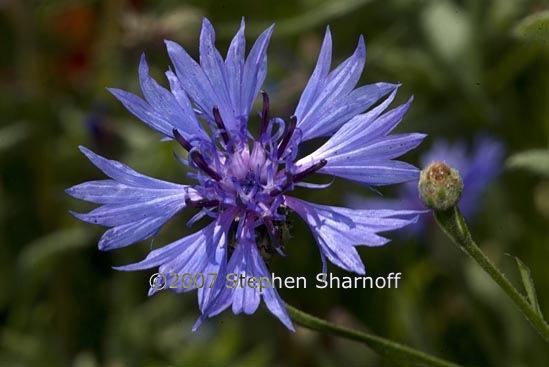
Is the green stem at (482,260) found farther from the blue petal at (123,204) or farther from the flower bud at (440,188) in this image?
the blue petal at (123,204)

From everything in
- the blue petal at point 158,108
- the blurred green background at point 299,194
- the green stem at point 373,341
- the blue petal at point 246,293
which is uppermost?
the blue petal at point 158,108

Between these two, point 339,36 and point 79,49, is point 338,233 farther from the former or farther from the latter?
point 79,49

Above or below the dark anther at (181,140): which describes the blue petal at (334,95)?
above

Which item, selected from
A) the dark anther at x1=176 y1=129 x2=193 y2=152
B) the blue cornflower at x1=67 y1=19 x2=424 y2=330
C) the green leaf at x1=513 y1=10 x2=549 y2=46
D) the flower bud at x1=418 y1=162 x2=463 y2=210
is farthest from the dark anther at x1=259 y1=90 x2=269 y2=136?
the green leaf at x1=513 y1=10 x2=549 y2=46

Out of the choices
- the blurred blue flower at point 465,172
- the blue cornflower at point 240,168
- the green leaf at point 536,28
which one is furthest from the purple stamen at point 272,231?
the blurred blue flower at point 465,172

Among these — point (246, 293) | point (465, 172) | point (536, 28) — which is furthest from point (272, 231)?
point (465, 172)

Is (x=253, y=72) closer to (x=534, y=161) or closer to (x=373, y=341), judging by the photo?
(x=373, y=341)

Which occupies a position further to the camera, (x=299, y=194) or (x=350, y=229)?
(x=299, y=194)
